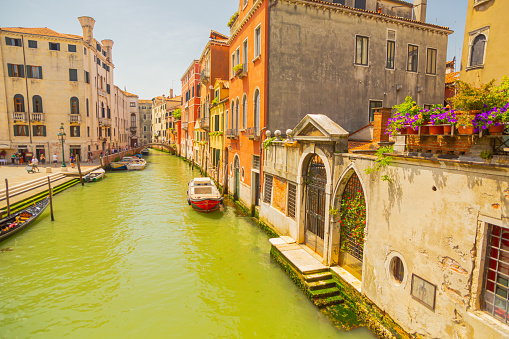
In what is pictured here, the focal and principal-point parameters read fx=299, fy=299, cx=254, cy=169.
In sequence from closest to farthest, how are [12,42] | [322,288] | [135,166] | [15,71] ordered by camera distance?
[322,288]
[12,42]
[15,71]
[135,166]

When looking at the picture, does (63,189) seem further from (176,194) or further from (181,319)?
(181,319)

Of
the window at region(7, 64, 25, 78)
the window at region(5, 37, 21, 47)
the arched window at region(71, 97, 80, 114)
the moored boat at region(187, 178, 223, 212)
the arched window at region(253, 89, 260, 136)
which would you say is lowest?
the moored boat at region(187, 178, 223, 212)

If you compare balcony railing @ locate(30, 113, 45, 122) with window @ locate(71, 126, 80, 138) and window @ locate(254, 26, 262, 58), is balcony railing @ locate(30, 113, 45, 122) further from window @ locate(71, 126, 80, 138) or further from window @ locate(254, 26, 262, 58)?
window @ locate(254, 26, 262, 58)

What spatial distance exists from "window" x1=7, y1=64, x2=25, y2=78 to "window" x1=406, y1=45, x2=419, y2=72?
31.8m

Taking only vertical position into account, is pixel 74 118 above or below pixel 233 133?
above

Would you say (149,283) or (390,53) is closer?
(149,283)

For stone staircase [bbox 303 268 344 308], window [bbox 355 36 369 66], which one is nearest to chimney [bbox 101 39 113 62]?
window [bbox 355 36 369 66]

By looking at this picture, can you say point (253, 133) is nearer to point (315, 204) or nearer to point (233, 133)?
point (233, 133)

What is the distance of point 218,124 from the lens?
885 inches

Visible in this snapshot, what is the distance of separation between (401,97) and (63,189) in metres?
21.3

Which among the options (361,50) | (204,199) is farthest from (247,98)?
(361,50)

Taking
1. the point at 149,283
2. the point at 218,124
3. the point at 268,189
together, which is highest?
the point at 218,124

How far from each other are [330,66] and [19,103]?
29242 mm

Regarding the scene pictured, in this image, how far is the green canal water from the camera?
6.51 m
